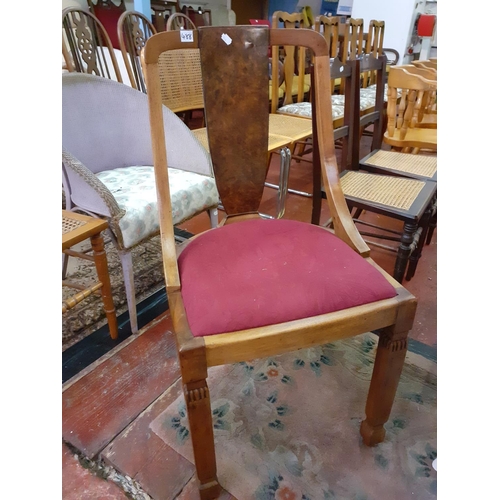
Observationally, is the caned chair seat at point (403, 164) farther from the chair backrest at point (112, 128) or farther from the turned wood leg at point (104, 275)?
A: the turned wood leg at point (104, 275)

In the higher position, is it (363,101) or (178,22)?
(178,22)

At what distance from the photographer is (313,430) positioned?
3.44ft

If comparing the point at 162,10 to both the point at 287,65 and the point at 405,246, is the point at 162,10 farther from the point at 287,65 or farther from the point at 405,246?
the point at 405,246

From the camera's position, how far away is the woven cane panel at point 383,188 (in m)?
1.38

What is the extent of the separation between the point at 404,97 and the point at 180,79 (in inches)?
44.7

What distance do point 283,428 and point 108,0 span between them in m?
3.98

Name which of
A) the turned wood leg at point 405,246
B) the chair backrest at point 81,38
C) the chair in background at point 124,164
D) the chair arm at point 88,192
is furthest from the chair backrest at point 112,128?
the turned wood leg at point 405,246

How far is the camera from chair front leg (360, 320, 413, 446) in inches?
32.8

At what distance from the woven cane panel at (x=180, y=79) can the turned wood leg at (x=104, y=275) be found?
97 centimetres

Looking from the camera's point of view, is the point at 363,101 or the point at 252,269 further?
the point at 363,101

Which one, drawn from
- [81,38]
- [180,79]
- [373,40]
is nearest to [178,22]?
[180,79]

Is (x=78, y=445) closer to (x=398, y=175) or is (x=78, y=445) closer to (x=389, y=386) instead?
(x=389, y=386)

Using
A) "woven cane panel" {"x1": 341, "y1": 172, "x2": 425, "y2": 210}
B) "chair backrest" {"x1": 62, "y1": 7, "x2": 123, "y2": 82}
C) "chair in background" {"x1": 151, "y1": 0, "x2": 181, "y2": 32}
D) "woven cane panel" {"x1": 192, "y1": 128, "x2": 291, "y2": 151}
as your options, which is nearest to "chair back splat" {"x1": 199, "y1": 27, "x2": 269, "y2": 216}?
"woven cane panel" {"x1": 341, "y1": 172, "x2": 425, "y2": 210}

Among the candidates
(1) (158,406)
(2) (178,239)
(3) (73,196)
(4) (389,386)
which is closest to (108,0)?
(2) (178,239)
